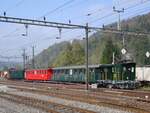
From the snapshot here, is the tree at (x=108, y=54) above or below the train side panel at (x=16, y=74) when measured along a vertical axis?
above

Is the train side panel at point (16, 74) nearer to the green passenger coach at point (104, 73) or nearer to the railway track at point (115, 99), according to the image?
the green passenger coach at point (104, 73)

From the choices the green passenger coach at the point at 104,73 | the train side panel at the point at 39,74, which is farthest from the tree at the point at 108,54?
the green passenger coach at the point at 104,73

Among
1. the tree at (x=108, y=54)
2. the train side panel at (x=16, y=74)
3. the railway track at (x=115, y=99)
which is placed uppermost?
the tree at (x=108, y=54)

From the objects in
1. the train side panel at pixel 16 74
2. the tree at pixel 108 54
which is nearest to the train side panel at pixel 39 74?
the train side panel at pixel 16 74

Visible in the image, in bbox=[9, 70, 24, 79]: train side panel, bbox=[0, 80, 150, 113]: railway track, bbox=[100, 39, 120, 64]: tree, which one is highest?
bbox=[100, 39, 120, 64]: tree

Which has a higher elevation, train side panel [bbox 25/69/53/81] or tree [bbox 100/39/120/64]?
tree [bbox 100/39/120/64]

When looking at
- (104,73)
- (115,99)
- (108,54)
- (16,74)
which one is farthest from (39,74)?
(115,99)

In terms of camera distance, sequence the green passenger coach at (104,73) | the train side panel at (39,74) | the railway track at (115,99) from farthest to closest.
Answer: the train side panel at (39,74) → the green passenger coach at (104,73) → the railway track at (115,99)

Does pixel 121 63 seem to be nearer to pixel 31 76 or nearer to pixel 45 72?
pixel 45 72

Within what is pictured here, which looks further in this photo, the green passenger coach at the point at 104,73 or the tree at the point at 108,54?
the tree at the point at 108,54

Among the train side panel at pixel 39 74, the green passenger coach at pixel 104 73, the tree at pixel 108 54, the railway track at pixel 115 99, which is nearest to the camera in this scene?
the railway track at pixel 115 99

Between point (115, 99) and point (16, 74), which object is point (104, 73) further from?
point (16, 74)

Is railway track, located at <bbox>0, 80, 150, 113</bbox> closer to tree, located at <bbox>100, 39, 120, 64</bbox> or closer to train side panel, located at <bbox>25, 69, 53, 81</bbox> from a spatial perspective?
train side panel, located at <bbox>25, 69, 53, 81</bbox>

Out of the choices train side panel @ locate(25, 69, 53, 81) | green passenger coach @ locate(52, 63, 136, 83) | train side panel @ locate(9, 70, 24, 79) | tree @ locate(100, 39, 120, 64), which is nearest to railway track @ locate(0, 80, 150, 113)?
green passenger coach @ locate(52, 63, 136, 83)
